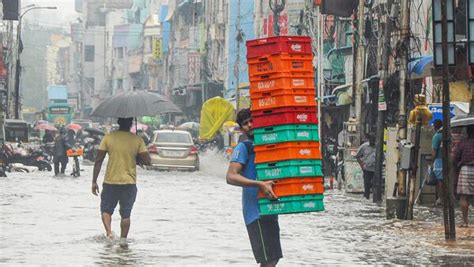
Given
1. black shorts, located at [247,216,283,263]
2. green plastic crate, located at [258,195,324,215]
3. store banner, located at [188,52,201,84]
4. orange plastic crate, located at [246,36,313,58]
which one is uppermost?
store banner, located at [188,52,201,84]

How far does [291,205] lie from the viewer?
9.93 meters

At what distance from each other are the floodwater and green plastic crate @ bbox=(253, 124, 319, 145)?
392 centimetres

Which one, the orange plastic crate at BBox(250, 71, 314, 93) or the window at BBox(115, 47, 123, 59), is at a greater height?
the window at BBox(115, 47, 123, 59)

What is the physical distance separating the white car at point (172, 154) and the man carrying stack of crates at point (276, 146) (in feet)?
110

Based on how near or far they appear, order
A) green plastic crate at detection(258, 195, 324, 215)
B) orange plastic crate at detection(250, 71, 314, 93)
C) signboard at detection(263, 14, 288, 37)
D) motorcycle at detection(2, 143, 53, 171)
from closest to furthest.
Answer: green plastic crate at detection(258, 195, 324, 215) < orange plastic crate at detection(250, 71, 314, 93) < motorcycle at detection(2, 143, 53, 171) < signboard at detection(263, 14, 288, 37)

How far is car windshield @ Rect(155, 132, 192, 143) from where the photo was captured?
45250 mm

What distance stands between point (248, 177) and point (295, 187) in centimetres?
40

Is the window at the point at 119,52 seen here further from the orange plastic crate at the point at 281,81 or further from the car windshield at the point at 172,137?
the orange plastic crate at the point at 281,81

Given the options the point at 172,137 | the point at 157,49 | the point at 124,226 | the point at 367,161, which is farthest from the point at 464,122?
the point at 157,49

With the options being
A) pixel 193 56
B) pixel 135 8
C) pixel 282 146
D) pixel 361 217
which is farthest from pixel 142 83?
pixel 282 146

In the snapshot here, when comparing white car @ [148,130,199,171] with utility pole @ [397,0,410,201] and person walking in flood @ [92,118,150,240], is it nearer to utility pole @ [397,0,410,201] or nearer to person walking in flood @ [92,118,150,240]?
utility pole @ [397,0,410,201]

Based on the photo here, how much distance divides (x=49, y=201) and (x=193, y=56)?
229 feet

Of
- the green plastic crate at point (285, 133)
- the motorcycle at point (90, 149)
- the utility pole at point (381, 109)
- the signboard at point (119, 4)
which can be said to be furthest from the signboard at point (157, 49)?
the green plastic crate at point (285, 133)

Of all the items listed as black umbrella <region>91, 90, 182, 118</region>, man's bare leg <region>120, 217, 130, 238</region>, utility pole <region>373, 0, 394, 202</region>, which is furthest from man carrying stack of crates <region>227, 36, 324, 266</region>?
utility pole <region>373, 0, 394, 202</region>
